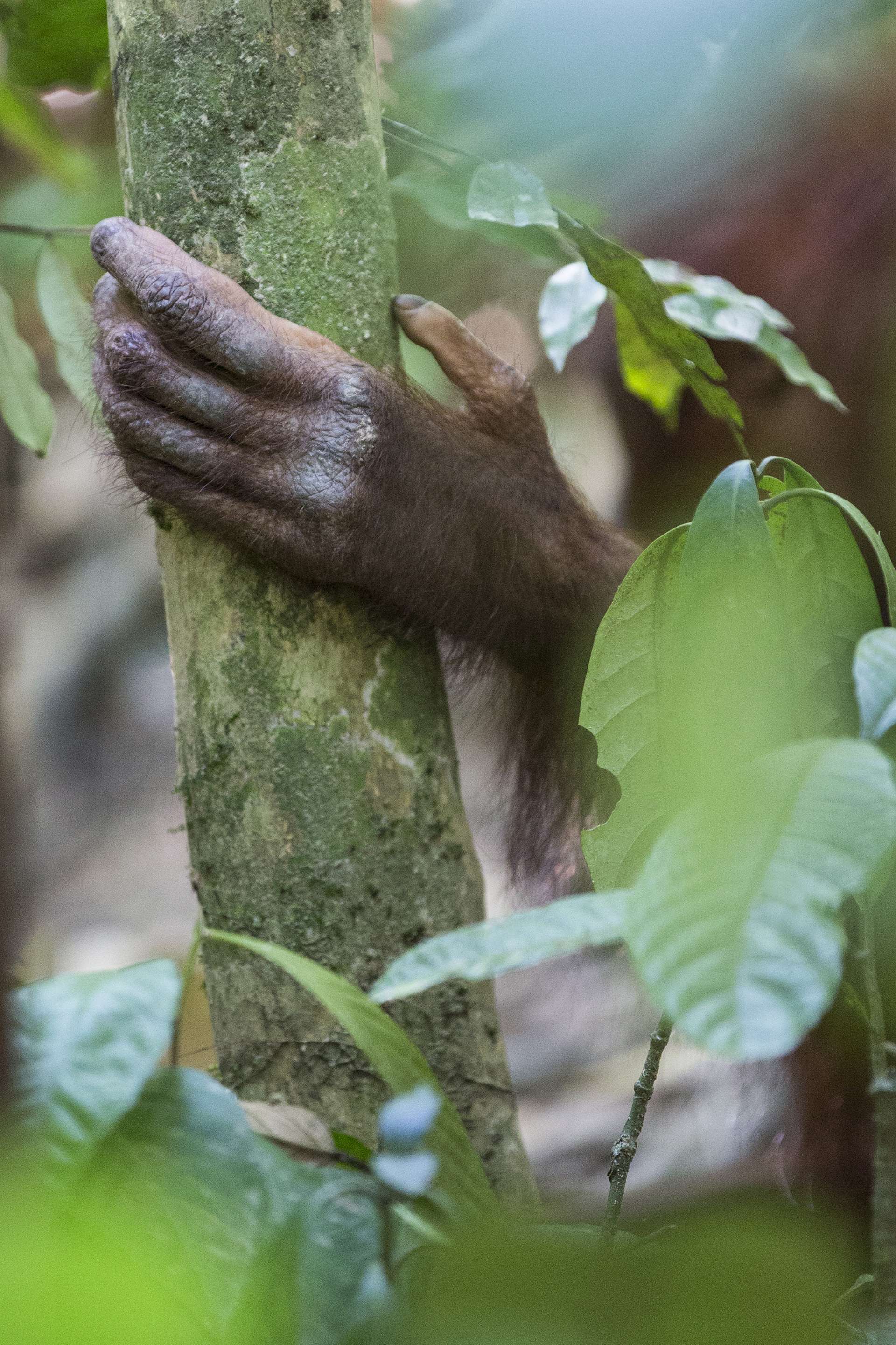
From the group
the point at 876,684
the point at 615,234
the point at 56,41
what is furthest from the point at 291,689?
the point at 615,234

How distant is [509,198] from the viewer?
840 millimetres

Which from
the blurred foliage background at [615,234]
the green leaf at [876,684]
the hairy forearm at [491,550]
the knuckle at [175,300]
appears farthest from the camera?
the blurred foliage background at [615,234]

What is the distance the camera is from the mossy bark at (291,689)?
79 cm

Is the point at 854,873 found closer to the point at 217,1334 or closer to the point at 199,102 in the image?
the point at 217,1334

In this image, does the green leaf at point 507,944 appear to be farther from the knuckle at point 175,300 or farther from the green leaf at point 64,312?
the green leaf at point 64,312

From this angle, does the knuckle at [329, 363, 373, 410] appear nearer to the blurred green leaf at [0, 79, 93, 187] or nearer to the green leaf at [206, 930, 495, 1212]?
the green leaf at [206, 930, 495, 1212]

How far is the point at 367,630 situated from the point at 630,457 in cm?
150

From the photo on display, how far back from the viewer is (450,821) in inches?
33.7

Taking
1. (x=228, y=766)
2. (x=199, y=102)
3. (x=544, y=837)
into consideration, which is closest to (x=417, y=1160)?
(x=228, y=766)

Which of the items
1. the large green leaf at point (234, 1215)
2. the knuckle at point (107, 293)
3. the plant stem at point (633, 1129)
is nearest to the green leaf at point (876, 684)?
the plant stem at point (633, 1129)

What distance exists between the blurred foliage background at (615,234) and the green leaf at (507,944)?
292 millimetres

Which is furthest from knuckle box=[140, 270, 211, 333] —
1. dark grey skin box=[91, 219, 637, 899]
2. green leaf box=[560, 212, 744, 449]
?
green leaf box=[560, 212, 744, 449]

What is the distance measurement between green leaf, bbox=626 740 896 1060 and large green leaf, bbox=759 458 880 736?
0.20m

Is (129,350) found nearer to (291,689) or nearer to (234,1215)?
(291,689)
